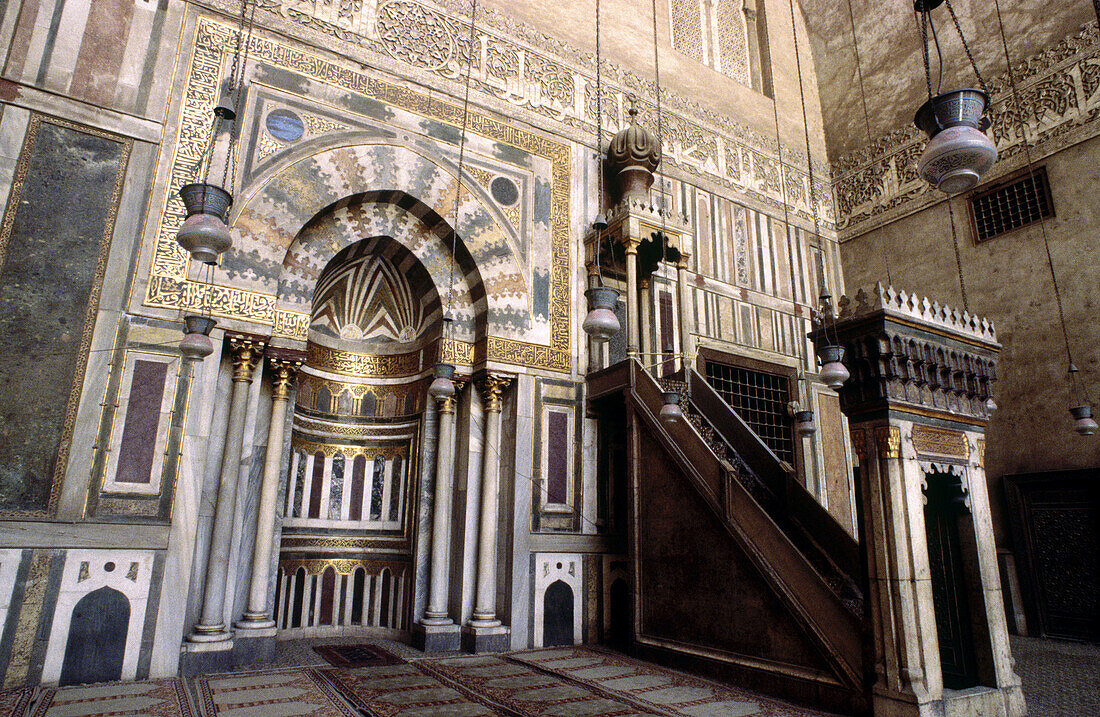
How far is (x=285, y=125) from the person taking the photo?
696 cm

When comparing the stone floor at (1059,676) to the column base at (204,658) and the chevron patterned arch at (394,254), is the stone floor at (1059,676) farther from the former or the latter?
the column base at (204,658)

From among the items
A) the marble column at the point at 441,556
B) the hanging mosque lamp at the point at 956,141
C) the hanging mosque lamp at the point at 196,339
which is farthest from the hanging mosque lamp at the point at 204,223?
the hanging mosque lamp at the point at 956,141

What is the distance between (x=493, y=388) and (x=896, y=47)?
9684 millimetres

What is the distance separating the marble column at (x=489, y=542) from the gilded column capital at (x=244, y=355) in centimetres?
256

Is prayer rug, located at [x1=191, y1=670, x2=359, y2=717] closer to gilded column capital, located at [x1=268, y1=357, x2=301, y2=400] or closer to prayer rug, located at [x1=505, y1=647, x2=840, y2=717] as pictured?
prayer rug, located at [x1=505, y1=647, x2=840, y2=717]

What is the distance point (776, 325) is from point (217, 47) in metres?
8.48

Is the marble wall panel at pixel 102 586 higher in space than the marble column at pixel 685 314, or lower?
lower

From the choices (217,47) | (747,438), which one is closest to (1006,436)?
(747,438)

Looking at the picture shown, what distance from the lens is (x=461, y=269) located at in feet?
26.7

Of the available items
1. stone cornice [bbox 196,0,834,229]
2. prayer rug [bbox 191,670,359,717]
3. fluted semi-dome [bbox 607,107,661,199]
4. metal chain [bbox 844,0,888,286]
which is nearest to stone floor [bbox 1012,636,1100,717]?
prayer rug [bbox 191,670,359,717]

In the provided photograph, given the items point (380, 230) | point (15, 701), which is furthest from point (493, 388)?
point (15, 701)

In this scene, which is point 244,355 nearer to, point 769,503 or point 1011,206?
point 769,503

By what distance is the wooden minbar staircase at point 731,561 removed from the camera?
478cm

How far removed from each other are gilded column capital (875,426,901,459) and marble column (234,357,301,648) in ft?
17.8
